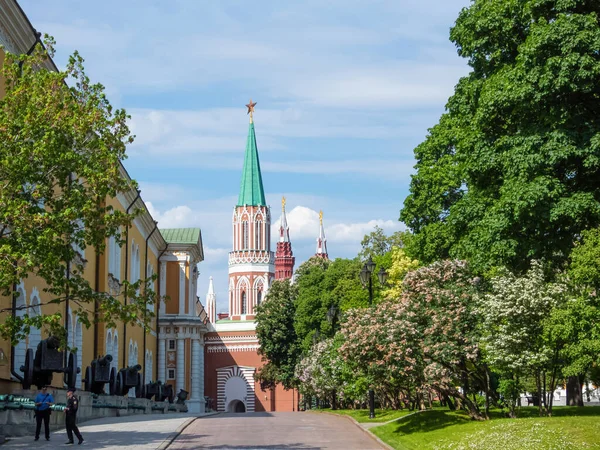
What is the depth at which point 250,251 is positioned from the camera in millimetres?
130500

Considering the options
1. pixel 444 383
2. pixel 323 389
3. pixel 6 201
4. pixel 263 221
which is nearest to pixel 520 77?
pixel 444 383

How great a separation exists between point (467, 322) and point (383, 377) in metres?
2.78

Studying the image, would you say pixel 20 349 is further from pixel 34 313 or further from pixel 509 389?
pixel 509 389

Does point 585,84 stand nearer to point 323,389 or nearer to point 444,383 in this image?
point 444,383

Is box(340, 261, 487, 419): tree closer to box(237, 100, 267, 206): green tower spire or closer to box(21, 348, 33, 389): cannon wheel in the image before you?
box(21, 348, 33, 389): cannon wheel

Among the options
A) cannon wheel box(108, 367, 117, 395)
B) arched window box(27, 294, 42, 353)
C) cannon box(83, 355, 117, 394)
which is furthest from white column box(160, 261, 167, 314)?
arched window box(27, 294, 42, 353)

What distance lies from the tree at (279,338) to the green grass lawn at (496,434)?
50.3 m

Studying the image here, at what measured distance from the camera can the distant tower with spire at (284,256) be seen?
530ft

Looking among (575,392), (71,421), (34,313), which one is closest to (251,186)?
(575,392)

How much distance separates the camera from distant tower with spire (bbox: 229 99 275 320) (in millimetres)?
127312

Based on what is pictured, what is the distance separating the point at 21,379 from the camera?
2508 cm

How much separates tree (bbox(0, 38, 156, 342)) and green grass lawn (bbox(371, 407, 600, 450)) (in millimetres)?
6901

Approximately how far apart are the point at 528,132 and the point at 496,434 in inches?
356

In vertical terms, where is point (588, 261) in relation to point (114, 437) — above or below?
above
